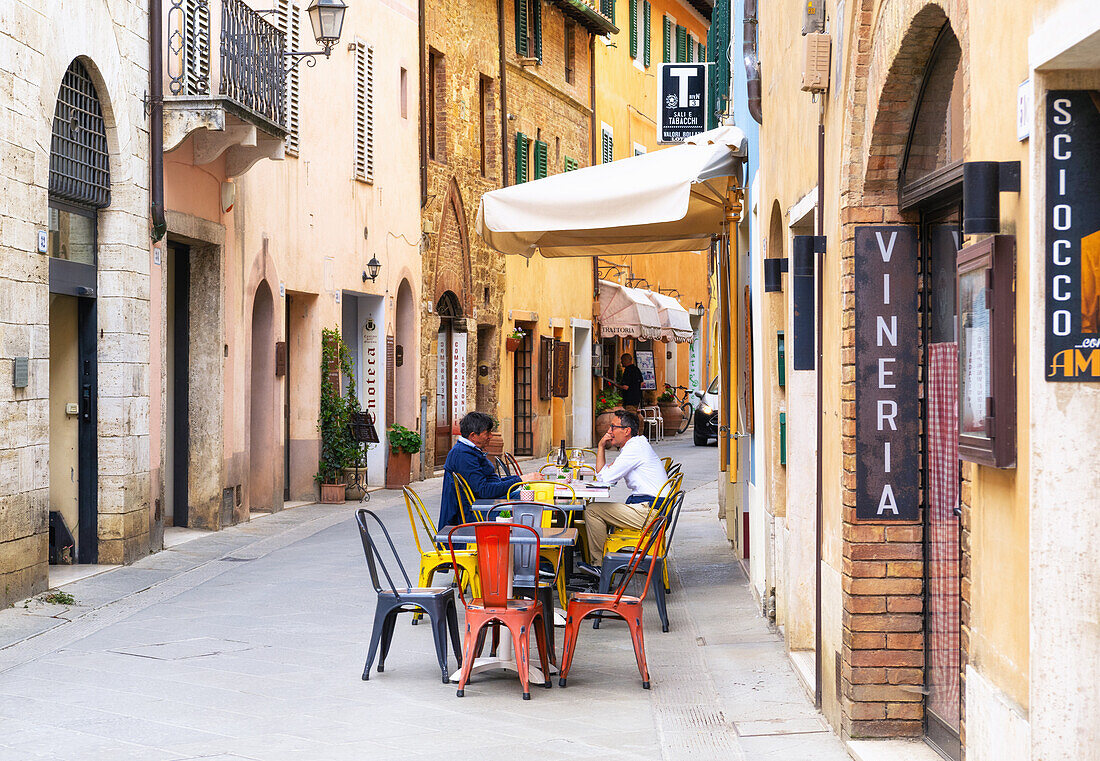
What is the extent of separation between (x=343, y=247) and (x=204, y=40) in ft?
16.4

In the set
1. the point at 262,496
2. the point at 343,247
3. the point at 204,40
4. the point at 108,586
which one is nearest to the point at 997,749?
the point at 108,586

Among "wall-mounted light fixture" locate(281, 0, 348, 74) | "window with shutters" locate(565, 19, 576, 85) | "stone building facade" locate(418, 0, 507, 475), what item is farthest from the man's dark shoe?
"window with shutters" locate(565, 19, 576, 85)

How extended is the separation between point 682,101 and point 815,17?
40.3 ft

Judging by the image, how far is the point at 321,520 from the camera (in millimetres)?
15008

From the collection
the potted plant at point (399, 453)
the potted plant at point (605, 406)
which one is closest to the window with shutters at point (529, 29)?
the potted plant at point (605, 406)

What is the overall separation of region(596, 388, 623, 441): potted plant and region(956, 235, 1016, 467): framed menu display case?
75.8 feet

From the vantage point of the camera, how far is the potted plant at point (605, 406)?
27234 millimetres

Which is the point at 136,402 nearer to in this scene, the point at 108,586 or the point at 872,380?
the point at 108,586

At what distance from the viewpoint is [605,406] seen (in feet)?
92.5

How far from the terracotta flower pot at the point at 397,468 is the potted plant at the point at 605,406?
8609mm

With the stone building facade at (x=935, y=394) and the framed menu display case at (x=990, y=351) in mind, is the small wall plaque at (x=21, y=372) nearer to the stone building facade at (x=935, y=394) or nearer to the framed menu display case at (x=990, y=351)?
the stone building facade at (x=935, y=394)

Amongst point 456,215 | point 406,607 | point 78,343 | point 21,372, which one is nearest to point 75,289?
point 78,343

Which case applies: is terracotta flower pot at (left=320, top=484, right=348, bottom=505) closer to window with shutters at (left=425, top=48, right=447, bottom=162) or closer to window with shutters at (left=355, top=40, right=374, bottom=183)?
window with shutters at (left=355, top=40, right=374, bottom=183)

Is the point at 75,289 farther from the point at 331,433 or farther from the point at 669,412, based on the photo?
the point at 669,412
